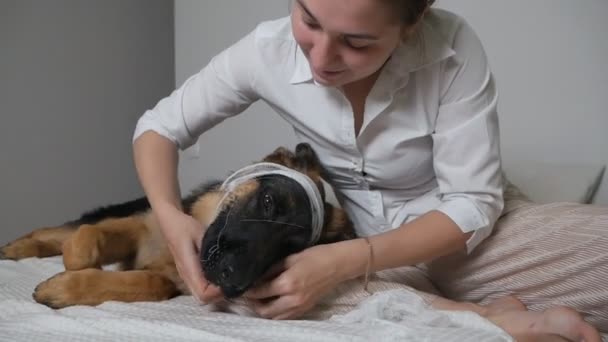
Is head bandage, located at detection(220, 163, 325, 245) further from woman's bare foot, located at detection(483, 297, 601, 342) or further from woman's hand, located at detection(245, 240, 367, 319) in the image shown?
woman's bare foot, located at detection(483, 297, 601, 342)

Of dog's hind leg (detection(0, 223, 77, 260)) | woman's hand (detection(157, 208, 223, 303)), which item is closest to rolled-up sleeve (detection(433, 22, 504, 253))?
woman's hand (detection(157, 208, 223, 303))

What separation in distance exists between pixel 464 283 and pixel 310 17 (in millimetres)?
798

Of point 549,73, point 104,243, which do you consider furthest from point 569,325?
point 549,73

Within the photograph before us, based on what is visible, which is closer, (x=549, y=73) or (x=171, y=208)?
(x=171, y=208)

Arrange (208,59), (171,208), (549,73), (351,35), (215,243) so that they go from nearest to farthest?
(351,35), (215,243), (171,208), (549,73), (208,59)

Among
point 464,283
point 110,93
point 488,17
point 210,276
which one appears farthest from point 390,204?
point 110,93

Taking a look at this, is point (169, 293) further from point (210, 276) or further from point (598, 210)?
point (598, 210)

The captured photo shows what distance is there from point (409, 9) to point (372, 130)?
1.19 feet

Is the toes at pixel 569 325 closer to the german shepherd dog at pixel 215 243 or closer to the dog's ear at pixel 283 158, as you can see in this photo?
the german shepherd dog at pixel 215 243

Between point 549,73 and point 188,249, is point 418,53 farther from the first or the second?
point 549,73

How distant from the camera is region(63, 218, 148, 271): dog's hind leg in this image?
1.52 m

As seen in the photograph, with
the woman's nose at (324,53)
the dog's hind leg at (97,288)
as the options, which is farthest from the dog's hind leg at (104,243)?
the woman's nose at (324,53)

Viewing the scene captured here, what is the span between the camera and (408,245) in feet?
4.31

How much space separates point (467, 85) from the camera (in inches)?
54.7
